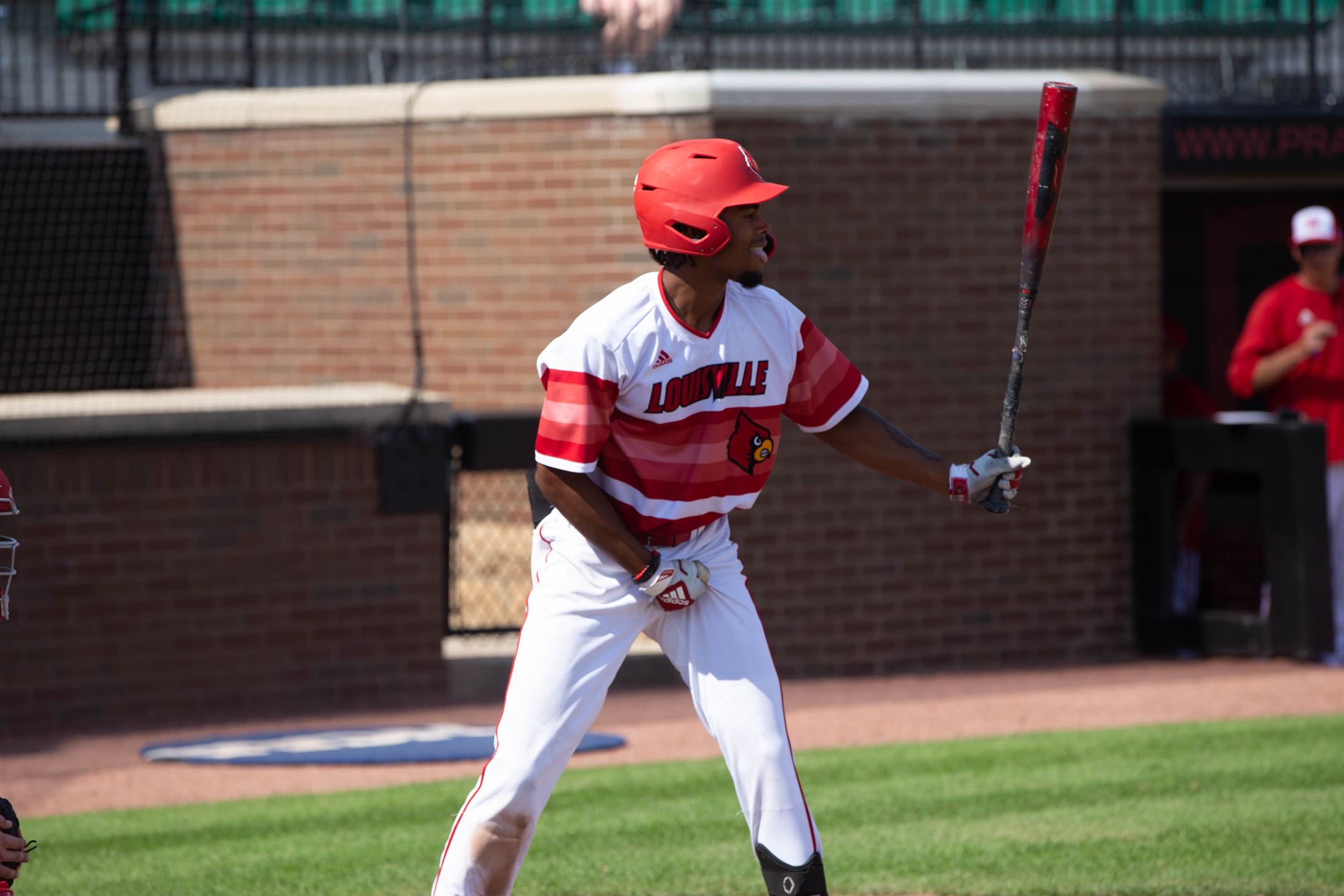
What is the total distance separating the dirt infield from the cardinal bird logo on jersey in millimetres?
3335

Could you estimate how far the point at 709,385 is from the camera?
396cm

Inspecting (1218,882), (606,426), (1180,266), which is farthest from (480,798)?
(1180,266)

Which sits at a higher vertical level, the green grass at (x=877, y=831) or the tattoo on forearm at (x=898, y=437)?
the tattoo on forearm at (x=898, y=437)

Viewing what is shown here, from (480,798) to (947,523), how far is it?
19.0ft

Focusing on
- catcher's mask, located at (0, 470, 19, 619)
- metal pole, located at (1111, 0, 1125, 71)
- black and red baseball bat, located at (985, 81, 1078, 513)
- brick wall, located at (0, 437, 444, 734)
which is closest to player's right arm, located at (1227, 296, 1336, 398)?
metal pole, located at (1111, 0, 1125, 71)

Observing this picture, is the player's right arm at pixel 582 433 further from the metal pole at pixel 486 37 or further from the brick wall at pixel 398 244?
the metal pole at pixel 486 37

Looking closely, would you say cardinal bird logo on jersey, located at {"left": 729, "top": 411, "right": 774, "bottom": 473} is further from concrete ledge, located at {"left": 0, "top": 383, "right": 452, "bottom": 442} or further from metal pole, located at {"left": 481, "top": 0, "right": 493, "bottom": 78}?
metal pole, located at {"left": 481, "top": 0, "right": 493, "bottom": 78}

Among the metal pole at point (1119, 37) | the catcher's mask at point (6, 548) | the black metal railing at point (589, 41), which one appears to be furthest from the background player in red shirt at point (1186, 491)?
the catcher's mask at point (6, 548)

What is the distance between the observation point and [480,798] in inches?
151

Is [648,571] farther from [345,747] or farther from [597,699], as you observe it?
[345,747]

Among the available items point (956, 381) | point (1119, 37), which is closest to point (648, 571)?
point (956, 381)

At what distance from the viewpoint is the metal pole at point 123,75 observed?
34.2 ft

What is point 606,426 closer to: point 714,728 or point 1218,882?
point 714,728

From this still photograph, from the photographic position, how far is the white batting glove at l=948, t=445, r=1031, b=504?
4.08 metres
